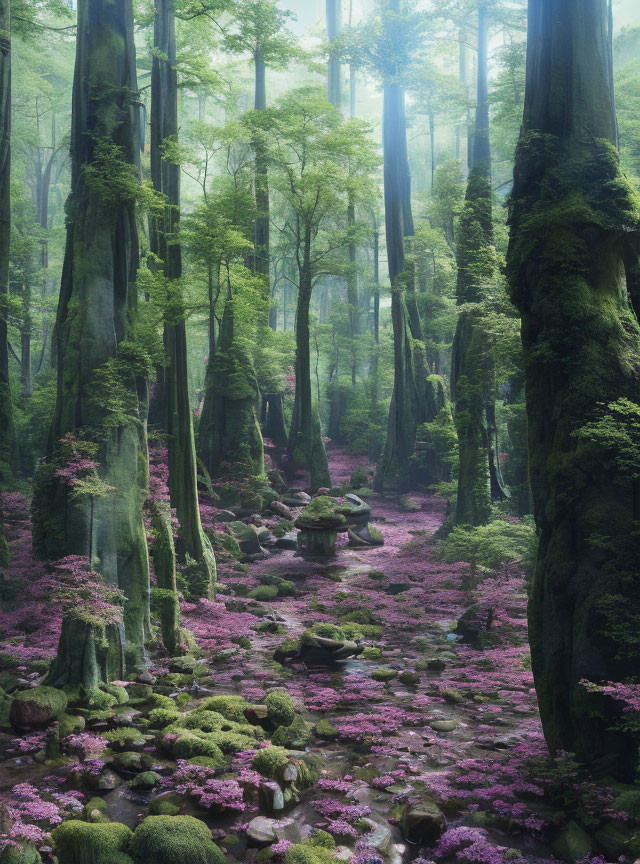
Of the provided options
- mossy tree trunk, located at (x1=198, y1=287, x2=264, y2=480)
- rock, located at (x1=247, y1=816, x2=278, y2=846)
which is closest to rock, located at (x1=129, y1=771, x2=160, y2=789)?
rock, located at (x1=247, y1=816, x2=278, y2=846)

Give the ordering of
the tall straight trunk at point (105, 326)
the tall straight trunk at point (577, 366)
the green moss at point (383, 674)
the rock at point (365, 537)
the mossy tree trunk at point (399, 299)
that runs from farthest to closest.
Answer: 1. the mossy tree trunk at point (399, 299)
2. the rock at point (365, 537)
3. the green moss at point (383, 674)
4. the tall straight trunk at point (105, 326)
5. the tall straight trunk at point (577, 366)

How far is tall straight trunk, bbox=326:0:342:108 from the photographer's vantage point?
33.0 metres

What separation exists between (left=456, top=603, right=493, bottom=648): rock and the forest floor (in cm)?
7

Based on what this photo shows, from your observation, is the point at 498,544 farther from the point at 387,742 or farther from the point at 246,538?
the point at 246,538

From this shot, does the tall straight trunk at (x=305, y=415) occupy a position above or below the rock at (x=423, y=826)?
above

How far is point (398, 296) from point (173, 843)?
2109 centimetres

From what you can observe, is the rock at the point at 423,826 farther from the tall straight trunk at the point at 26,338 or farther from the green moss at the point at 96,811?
the tall straight trunk at the point at 26,338

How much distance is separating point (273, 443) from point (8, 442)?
12449 mm

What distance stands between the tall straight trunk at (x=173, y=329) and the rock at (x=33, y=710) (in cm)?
478

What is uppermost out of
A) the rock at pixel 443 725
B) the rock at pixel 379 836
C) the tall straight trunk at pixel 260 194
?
the tall straight trunk at pixel 260 194

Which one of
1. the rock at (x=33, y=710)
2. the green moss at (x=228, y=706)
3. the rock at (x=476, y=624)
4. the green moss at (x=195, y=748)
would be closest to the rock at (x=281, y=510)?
the rock at (x=476, y=624)

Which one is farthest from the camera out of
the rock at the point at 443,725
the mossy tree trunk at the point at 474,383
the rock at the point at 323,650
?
the mossy tree trunk at the point at 474,383

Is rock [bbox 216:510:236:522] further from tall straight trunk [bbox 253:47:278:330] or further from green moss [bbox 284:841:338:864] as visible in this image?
green moss [bbox 284:841:338:864]

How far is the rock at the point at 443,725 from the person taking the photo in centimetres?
692
